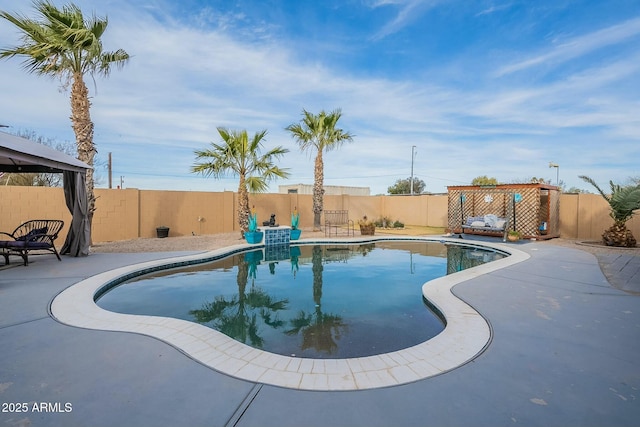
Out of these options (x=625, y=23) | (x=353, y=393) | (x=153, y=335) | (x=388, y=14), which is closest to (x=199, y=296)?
(x=153, y=335)

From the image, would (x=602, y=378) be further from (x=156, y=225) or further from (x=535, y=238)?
(x=156, y=225)

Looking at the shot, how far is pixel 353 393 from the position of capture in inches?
88.1

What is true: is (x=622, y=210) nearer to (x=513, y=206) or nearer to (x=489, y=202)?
(x=513, y=206)

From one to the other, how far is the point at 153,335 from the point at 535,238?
1343 cm

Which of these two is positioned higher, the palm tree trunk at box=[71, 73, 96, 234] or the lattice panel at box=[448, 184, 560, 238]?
the palm tree trunk at box=[71, 73, 96, 234]

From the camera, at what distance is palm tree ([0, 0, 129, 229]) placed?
744cm

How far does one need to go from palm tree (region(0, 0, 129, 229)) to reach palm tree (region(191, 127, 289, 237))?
3025mm

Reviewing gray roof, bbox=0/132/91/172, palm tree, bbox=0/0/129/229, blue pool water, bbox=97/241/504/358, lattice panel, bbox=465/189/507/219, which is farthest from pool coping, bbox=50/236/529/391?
lattice panel, bbox=465/189/507/219

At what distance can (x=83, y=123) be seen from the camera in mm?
8477

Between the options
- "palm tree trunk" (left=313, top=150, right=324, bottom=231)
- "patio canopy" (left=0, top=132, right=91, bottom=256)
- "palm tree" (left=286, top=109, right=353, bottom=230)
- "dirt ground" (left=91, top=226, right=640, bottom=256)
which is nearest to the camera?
"patio canopy" (left=0, top=132, right=91, bottom=256)

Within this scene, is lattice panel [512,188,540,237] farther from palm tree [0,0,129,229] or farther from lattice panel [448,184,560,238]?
palm tree [0,0,129,229]

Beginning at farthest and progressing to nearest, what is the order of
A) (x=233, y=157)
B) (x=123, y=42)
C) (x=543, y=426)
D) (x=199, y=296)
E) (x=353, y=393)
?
(x=233, y=157) < (x=123, y=42) < (x=199, y=296) < (x=353, y=393) < (x=543, y=426)

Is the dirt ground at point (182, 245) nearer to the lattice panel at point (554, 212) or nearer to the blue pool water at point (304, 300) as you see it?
the lattice panel at point (554, 212)

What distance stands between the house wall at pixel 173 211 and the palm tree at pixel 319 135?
256 cm
